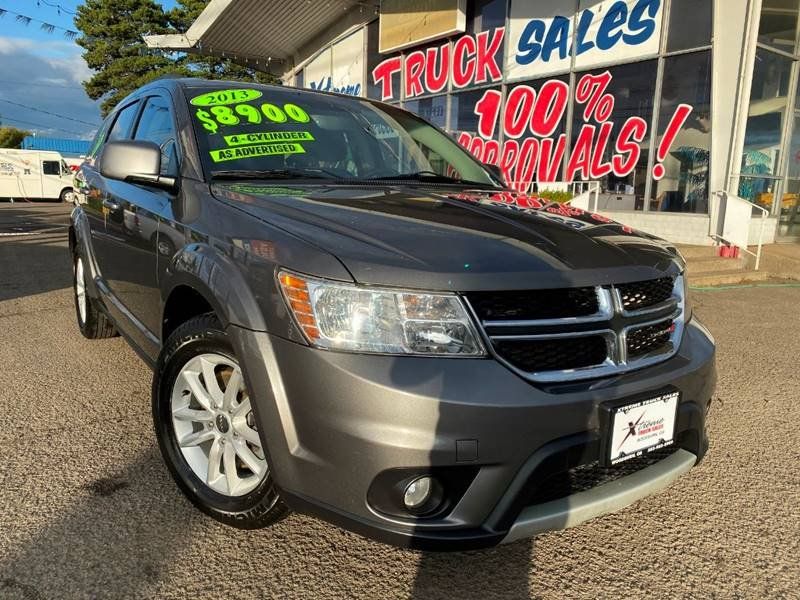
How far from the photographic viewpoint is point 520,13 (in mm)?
12984

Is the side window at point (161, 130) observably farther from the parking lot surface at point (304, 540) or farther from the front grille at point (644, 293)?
the front grille at point (644, 293)

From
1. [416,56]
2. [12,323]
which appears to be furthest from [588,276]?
[416,56]

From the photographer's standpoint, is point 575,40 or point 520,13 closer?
point 575,40

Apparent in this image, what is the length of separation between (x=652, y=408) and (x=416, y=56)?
15888mm

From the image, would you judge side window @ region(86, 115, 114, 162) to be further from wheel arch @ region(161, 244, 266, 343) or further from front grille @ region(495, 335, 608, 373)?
front grille @ region(495, 335, 608, 373)

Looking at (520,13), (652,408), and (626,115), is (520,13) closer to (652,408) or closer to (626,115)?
(626,115)

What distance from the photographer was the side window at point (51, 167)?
25234mm

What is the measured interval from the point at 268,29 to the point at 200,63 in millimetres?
12563

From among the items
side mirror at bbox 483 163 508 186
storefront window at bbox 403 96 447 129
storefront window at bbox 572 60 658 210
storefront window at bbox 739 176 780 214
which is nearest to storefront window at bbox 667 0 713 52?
storefront window at bbox 572 60 658 210

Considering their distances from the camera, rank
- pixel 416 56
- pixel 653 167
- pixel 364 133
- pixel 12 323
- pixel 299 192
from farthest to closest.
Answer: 1. pixel 416 56
2. pixel 653 167
3. pixel 12 323
4. pixel 364 133
5. pixel 299 192

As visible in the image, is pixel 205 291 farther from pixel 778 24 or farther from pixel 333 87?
pixel 333 87

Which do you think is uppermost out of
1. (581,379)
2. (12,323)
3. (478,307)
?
(478,307)

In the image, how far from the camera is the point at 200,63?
105 ft

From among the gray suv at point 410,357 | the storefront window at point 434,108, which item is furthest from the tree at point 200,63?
the gray suv at point 410,357
